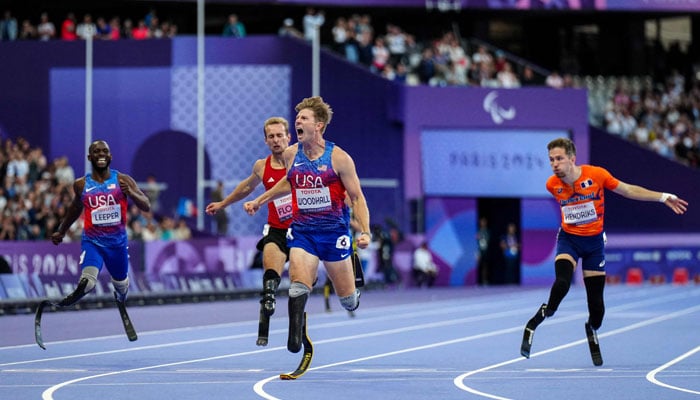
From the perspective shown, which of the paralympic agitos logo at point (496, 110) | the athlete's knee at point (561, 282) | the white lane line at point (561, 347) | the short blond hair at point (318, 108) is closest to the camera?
the white lane line at point (561, 347)

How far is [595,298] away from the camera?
1350 centimetres

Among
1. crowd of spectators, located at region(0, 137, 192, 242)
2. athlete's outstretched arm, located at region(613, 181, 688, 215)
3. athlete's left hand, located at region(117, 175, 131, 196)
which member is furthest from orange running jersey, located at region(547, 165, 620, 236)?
crowd of spectators, located at region(0, 137, 192, 242)

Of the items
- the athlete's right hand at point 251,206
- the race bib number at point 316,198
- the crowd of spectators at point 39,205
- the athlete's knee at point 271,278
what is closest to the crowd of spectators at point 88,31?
the crowd of spectators at point 39,205

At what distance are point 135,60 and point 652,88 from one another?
1866 centimetres

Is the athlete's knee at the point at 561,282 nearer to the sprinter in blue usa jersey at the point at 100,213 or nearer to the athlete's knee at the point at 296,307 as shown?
the athlete's knee at the point at 296,307

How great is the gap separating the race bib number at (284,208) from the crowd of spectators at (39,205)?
45.4 ft

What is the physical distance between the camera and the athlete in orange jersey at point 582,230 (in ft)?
43.9

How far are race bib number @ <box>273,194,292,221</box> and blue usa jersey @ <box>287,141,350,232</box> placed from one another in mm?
2436

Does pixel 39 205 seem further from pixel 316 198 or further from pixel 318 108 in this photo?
pixel 318 108

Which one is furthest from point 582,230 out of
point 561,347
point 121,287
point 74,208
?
point 74,208

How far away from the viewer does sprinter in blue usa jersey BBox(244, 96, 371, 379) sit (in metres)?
11.4

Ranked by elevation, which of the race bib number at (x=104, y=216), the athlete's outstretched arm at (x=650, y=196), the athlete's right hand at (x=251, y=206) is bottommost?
the race bib number at (x=104, y=216)

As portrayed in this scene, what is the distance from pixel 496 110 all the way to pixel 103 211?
2563 centimetres

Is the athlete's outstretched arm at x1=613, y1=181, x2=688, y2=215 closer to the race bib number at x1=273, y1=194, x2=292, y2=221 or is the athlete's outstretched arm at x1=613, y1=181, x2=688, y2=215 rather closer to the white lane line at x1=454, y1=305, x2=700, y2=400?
the white lane line at x1=454, y1=305, x2=700, y2=400
